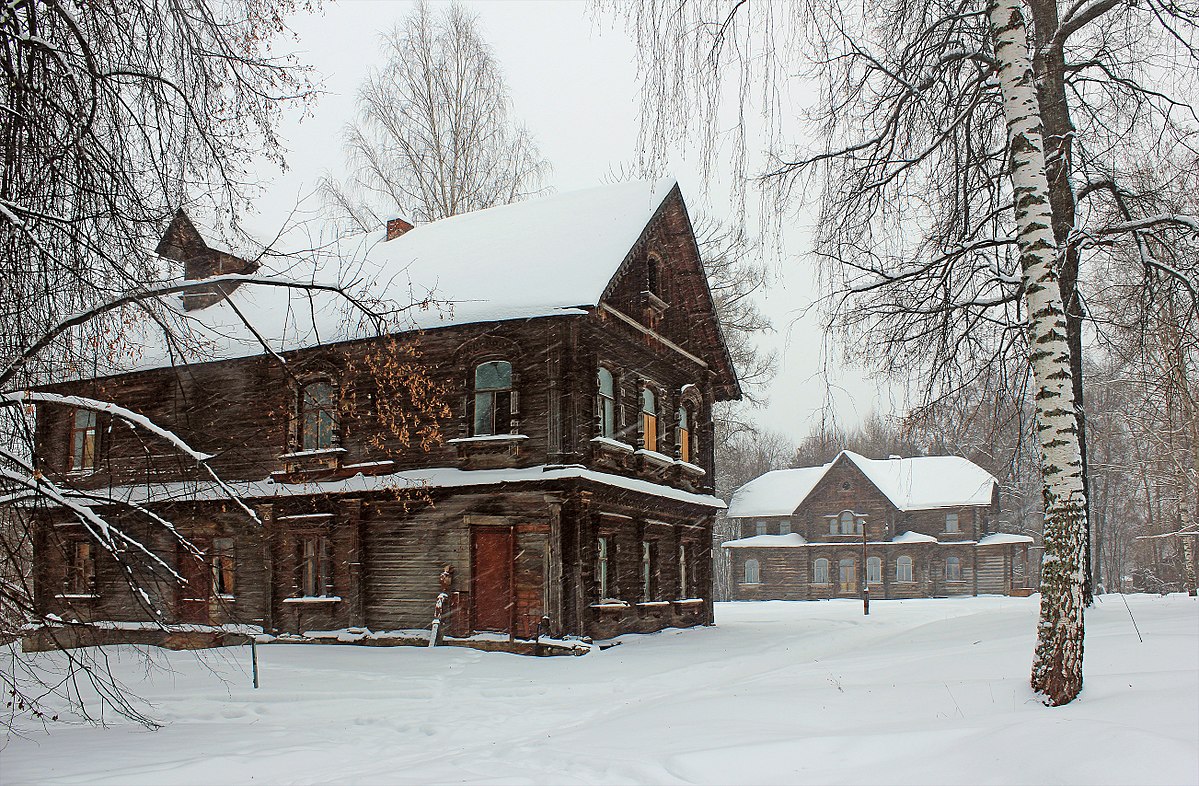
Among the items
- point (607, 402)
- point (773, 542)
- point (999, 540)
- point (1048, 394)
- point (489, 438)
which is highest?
point (607, 402)

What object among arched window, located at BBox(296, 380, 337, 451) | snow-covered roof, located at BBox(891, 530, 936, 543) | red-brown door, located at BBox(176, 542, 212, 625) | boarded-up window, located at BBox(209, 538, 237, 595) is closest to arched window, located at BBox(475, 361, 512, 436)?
arched window, located at BBox(296, 380, 337, 451)

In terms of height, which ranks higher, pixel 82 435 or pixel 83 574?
pixel 82 435

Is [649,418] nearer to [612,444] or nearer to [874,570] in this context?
[612,444]

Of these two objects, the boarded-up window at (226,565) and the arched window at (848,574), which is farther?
the arched window at (848,574)

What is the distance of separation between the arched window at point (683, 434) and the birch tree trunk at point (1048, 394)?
54.3 feet

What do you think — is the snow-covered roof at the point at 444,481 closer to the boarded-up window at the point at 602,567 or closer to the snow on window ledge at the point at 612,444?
the snow on window ledge at the point at 612,444

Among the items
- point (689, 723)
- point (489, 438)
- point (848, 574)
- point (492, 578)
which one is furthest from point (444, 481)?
point (848, 574)

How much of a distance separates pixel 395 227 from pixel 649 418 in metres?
9.01

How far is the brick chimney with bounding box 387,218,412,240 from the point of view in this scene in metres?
26.5

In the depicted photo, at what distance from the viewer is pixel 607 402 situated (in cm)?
2105

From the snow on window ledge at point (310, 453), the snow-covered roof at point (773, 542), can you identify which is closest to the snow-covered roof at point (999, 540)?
the snow-covered roof at point (773, 542)

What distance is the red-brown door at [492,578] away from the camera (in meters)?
19.4

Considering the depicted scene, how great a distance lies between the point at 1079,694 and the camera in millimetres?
7859

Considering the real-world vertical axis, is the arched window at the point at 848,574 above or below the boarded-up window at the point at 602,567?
below
